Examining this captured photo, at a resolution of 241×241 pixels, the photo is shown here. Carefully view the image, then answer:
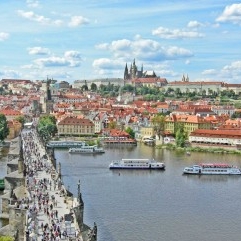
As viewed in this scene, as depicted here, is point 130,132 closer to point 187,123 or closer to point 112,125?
point 187,123

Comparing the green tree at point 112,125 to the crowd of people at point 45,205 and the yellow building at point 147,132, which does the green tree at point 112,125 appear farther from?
the crowd of people at point 45,205

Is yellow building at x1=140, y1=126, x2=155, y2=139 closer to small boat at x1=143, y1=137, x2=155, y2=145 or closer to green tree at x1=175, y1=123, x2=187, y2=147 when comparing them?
small boat at x1=143, y1=137, x2=155, y2=145

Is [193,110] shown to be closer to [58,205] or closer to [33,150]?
[33,150]

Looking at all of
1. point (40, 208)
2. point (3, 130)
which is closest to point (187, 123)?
point (3, 130)

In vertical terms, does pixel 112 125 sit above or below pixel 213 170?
above

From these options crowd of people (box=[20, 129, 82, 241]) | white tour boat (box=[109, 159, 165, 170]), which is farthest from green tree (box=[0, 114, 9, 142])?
crowd of people (box=[20, 129, 82, 241])

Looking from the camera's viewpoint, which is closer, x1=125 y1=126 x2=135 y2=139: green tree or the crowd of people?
the crowd of people

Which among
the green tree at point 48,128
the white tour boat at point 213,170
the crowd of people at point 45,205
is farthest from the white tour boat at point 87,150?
the crowd of people at point 45,205
